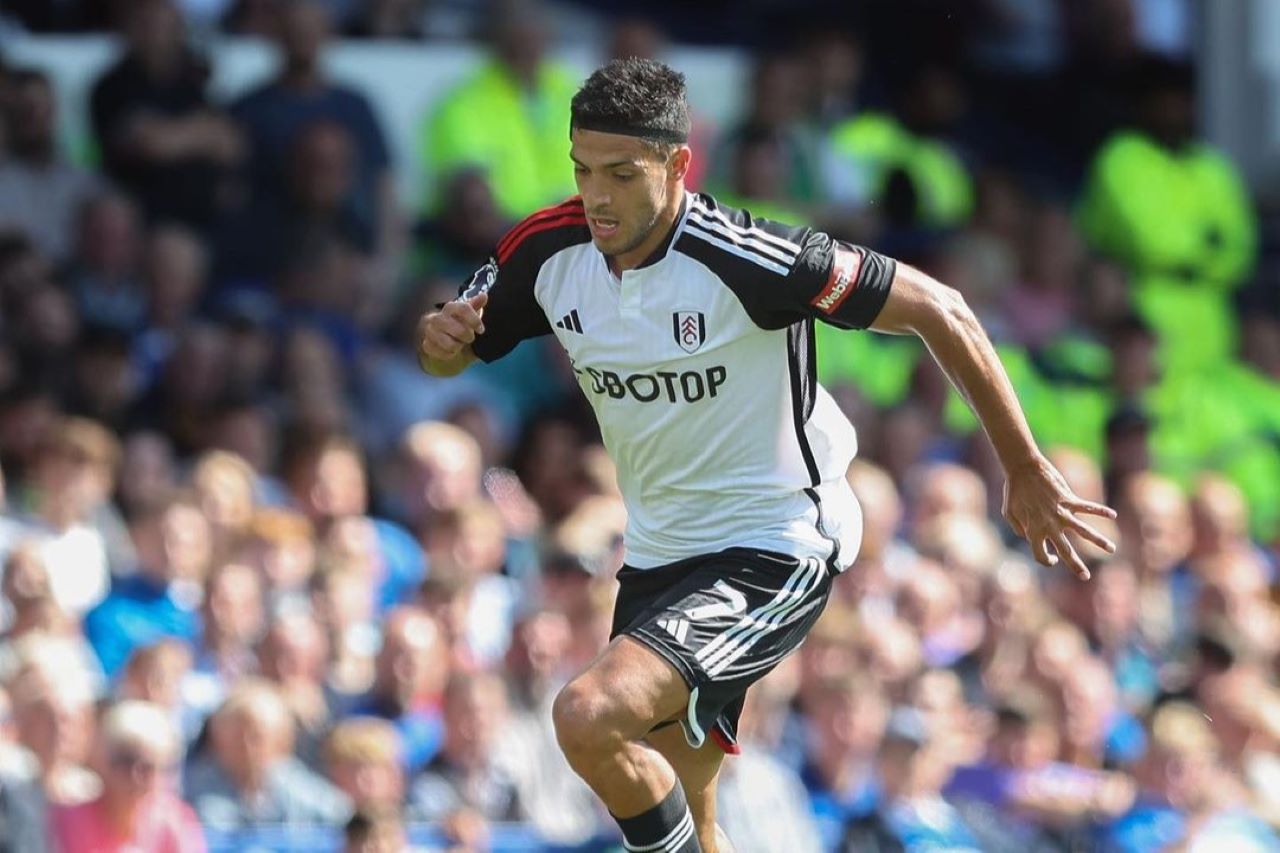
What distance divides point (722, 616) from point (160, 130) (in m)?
5.68

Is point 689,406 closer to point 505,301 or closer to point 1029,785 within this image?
point 505,301

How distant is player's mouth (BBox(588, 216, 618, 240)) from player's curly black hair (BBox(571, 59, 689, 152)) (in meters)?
0.21

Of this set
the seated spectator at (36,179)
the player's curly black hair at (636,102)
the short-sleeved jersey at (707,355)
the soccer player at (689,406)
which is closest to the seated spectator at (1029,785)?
the soccer player at (689,406)

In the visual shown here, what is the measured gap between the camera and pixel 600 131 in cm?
607

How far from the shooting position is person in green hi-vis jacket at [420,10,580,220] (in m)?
12.0

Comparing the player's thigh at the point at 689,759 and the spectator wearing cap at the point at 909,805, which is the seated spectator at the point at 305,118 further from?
the player's thigh at the point at 689,759

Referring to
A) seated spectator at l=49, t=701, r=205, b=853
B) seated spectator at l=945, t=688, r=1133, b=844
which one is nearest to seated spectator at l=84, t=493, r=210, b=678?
seated spectator at l=49, t=701, r=205, b=853

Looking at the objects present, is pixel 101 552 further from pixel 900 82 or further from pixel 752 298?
pixel 900 82

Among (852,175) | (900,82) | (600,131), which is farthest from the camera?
(900,82)

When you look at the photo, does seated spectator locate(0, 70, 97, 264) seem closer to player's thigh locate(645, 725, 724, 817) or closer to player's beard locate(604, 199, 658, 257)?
player's thigh locate(645, 725, 724, 817)

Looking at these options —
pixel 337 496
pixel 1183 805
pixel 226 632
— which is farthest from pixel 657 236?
pixel 1183 805

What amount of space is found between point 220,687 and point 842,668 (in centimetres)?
234

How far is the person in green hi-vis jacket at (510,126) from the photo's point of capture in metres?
12.0

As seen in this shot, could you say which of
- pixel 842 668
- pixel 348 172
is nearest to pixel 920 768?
pixel 842 668
